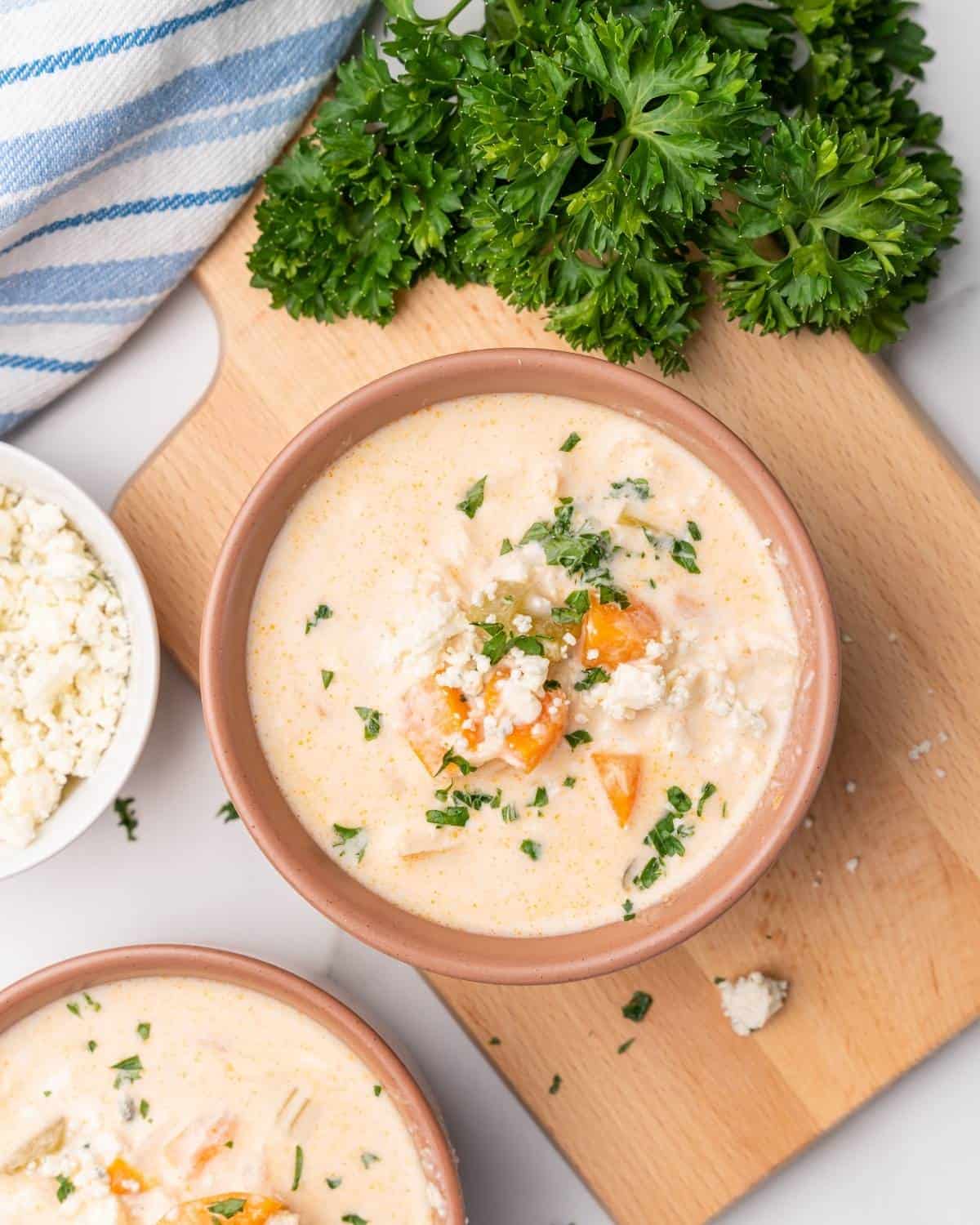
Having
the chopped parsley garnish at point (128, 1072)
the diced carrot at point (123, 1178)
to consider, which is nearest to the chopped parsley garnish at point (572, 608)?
the chopped parsley garnish at point (128, 1072)

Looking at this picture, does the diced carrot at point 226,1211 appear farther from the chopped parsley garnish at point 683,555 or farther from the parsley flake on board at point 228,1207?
the chopped parsley garnish at point 683,555

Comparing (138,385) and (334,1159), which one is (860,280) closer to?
(138,385)

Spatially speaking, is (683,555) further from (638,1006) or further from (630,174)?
(638,1006)

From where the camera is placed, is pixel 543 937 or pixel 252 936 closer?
pixel 543 937

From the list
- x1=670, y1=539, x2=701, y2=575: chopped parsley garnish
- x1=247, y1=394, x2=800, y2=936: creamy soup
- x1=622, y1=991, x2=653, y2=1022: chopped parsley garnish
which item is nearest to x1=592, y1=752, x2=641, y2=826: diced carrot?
x1=247, y1=394, x2=800, y2=936: creamy soup

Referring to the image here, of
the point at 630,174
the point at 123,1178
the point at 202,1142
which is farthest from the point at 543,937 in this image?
the point at 630,174
